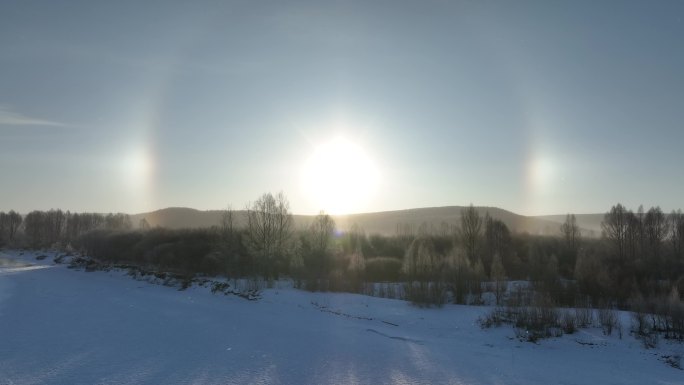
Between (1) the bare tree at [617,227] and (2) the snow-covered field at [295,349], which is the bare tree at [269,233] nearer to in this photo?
(2) the snow-covered field at [295,349]

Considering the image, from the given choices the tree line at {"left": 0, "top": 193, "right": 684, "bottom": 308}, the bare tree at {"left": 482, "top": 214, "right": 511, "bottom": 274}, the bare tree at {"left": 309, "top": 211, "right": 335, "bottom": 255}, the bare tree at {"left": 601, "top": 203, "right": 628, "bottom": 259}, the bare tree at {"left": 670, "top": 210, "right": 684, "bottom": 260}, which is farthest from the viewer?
the bare tree at {"left": 601, "top": 203, "right": 628, "bottom": 259}

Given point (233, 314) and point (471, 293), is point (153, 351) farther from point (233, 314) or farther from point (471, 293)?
point (471, 293)

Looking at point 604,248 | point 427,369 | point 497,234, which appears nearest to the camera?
point 427,369

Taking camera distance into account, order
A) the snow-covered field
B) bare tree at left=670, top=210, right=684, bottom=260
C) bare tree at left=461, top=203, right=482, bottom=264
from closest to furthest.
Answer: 1. the snow-covered field
2. bare tree at left=461, top=203, right=482, bottom=264
3. bare tree at left=670, top=210, right=684, bottom=260

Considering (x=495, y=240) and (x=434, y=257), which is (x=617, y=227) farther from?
(x=434, y=257)

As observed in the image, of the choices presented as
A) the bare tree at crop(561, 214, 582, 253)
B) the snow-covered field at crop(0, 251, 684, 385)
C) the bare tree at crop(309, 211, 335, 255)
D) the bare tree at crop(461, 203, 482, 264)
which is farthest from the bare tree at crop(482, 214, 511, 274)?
the snow-covered field at crop(0, 251, 684, 385)

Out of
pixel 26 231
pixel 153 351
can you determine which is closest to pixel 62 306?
pixel 153 351

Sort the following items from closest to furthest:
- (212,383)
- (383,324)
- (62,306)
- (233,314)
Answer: (212,383) → (383,324) → (233,314) → (62,306)

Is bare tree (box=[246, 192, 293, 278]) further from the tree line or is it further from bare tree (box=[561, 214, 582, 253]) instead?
bare tree (box=[561, 214, 582, 253])

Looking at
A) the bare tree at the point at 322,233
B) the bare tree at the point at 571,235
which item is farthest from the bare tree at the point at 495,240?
the bare tree at the point at 322,233
